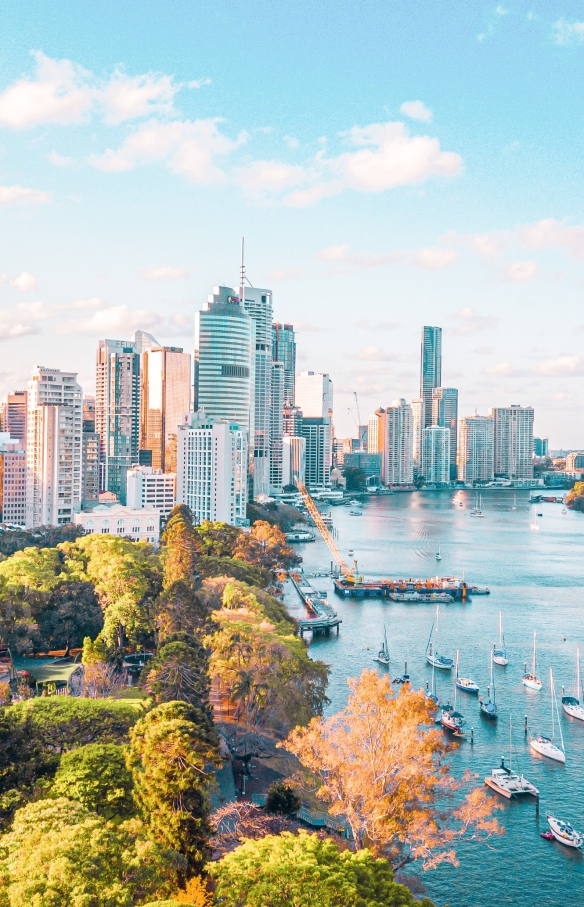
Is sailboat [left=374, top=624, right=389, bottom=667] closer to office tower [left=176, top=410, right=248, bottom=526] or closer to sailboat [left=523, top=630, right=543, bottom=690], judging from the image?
sailboat [left=523, top=630, right=543, bottom=690]

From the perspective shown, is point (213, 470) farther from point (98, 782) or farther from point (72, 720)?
point (98, 782)

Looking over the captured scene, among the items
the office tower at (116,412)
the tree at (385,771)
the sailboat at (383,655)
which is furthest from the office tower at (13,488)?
the tree at (385,771)

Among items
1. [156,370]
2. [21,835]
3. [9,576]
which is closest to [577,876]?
[21,835]

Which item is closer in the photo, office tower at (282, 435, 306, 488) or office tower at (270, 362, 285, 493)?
office tower at (270, 362, 285, 493)

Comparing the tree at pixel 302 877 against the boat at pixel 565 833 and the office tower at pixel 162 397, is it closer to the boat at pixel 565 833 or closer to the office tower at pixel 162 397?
the boat at pixel 565 833

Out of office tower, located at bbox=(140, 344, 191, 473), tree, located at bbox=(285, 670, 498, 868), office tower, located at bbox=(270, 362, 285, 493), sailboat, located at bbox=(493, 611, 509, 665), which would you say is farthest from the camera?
office tower, located at bbox=(270, 362, 285, 493)

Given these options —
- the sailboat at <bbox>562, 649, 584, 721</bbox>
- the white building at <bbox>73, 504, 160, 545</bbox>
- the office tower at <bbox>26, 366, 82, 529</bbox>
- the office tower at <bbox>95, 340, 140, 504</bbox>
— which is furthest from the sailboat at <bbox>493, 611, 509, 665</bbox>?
the office tower at <bbox>95, 340, 140, 504</bbox>
